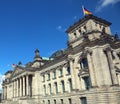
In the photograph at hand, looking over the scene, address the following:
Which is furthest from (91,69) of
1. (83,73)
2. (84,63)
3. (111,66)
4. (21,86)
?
(21,86)

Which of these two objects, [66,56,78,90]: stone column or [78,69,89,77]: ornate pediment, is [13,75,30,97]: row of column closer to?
[66,56,78,90]: stone column

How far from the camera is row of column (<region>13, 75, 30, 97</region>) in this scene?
56.0 meters

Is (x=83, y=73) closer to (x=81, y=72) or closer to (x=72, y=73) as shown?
(x=81, y=72)

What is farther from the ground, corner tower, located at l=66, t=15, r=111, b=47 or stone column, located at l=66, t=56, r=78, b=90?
corner tower, located at l=66, t=15, r=111, b=47

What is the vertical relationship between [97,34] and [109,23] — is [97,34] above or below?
below

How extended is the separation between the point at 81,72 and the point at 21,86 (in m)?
28.7

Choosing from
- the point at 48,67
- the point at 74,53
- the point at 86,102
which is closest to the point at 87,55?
the point at 74,53

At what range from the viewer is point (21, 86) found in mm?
58812

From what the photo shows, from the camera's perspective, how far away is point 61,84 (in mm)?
46562

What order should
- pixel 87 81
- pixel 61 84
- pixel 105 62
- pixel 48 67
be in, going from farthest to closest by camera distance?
pixel 48 67
pixel 61 84
pixel 87 81
pixel 105 62

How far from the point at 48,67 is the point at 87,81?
18007mm

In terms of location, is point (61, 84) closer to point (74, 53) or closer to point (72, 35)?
point (74, 53)

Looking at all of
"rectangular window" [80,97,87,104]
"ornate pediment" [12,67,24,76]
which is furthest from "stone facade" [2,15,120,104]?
"ornate pediment" [12,67,24,76]

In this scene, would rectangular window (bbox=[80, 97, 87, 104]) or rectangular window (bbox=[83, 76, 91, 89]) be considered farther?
rectangular window (bbox=[83, 76, 91, 89])
